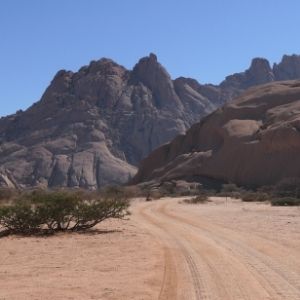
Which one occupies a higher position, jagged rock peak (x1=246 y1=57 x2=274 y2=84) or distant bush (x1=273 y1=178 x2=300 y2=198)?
jagged rock peak (x1=246 y1=57 x2=274 y2=84)

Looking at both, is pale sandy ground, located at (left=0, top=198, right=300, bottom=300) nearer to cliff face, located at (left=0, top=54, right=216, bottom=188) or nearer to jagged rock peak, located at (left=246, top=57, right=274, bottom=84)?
cliff face, located at (left=0, top=54, right=216, bottom=188)

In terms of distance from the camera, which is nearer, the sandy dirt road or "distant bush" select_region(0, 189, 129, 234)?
the sandy dirt road

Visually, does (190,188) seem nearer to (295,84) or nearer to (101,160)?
(295,84)

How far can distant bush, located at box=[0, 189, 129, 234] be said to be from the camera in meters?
24.0

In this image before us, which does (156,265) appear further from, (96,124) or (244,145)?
(96,124)

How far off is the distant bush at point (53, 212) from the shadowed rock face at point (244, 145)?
55443 mm

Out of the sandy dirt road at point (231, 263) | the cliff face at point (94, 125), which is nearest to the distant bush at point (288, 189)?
the sandy dirt road at point (231, 263)

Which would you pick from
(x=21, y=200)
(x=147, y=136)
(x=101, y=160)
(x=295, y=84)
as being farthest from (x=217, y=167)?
(x=21, y=200)

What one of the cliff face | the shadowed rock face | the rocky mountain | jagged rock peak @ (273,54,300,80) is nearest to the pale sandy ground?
the shadowed rock face

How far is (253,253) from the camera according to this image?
50.7ft

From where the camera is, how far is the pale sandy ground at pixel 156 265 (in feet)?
34.3

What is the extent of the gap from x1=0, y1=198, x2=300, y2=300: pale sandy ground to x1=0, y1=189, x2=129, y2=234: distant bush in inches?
78.2

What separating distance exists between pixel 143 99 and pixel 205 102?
Result: 29909mm

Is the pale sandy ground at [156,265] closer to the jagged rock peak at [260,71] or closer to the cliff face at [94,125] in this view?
the cliff face at [94,125]
